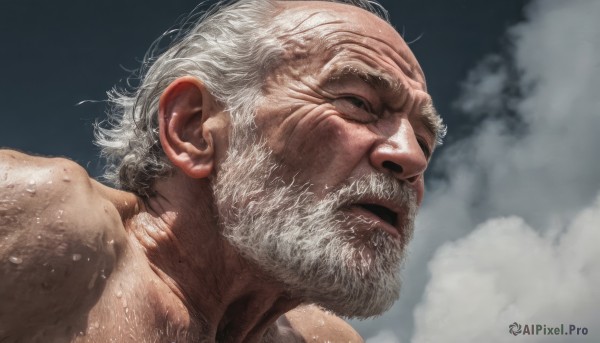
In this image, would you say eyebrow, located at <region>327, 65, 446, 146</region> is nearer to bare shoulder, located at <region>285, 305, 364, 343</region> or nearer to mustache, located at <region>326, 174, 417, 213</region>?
mustache, located at <region>326, 174, 417, 213</region>

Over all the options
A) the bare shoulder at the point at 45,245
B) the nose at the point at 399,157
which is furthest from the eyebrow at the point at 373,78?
the bare shoulder at the point at 45,245

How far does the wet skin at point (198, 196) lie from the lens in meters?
2.51

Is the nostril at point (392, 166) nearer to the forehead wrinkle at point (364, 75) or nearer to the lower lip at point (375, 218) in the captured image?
the lower lip at point (375, 218)

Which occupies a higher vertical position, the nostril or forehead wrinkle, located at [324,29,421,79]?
forehead wrinkle, located at [324,29,421,79]

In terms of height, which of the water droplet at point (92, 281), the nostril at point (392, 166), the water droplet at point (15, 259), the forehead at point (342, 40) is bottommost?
the water droplet at point (92, 281)

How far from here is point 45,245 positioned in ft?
8.09

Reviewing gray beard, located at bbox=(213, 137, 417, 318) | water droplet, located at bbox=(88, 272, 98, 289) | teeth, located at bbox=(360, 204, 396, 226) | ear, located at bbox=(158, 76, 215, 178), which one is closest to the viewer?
water droplet, located at bbox=(88, 272, 98, 289)

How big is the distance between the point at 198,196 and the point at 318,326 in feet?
5.29

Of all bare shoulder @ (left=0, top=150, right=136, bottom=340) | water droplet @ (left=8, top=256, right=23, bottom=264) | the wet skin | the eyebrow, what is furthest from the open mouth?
water droplet @ (left=8, top=256, right=23, bottom=264)

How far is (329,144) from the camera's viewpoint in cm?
314

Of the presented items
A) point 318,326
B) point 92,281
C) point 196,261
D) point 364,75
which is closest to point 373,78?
point 364,75

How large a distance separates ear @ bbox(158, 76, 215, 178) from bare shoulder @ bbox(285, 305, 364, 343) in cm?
157

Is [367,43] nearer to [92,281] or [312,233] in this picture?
[312,233]

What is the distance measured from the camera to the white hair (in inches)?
133
